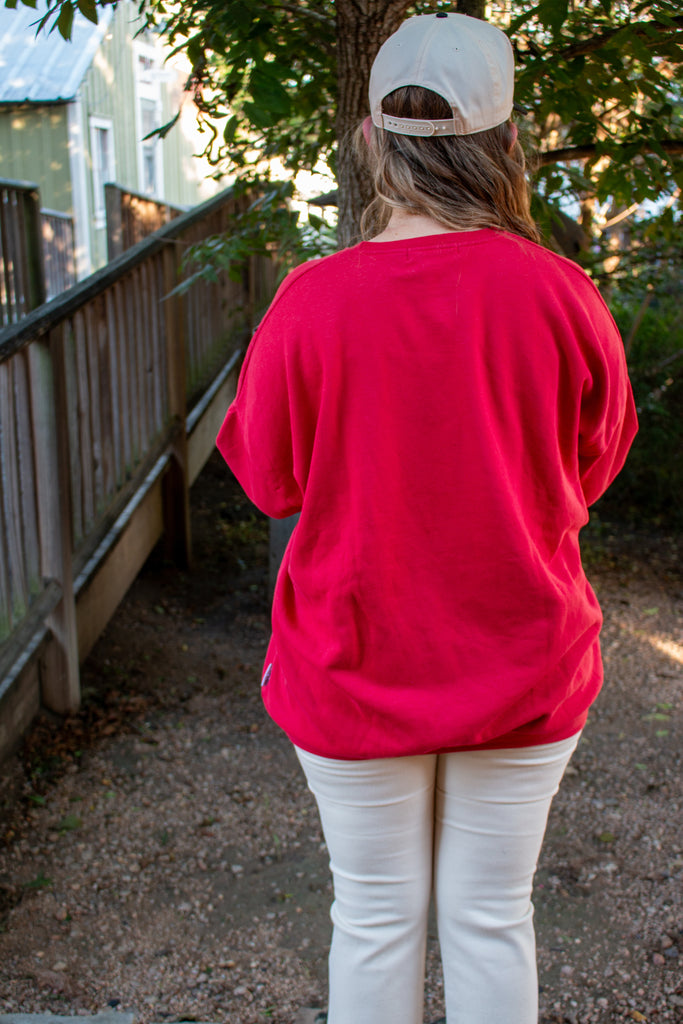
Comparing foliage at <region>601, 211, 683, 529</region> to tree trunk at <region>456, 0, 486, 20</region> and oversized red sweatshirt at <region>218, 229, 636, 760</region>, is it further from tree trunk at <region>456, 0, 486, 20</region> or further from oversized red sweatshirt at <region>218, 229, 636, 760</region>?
oversized red sweatshirt at <region>218, 229, 636, 760</region>

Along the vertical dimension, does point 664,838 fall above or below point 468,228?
below

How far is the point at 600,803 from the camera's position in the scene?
3.10 metres

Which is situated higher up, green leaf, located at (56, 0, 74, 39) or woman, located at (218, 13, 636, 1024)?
green leaf, located at (56, 0, 74, 39)

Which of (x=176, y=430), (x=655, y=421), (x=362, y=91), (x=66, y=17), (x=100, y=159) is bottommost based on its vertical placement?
(x=655, y=421)

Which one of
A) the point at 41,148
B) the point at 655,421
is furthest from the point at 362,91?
the point at 41,148

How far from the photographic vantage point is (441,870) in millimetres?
1493

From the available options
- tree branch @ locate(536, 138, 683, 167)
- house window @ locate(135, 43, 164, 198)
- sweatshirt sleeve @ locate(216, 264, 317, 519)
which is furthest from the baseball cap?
house window @ locate(135, 43, 164, 198)

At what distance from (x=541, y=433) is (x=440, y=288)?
246mm

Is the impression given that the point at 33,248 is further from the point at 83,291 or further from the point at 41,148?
the point at 41,148

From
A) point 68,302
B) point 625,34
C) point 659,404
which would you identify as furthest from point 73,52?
point 625,34

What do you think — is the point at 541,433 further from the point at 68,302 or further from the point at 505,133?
the point at 68,302

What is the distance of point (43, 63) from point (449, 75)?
46.1 feet

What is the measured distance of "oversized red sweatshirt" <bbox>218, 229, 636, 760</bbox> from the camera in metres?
1.21

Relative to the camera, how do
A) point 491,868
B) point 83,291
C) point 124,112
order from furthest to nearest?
1. point 124,112
2. point 83,291
3. point 491,868
